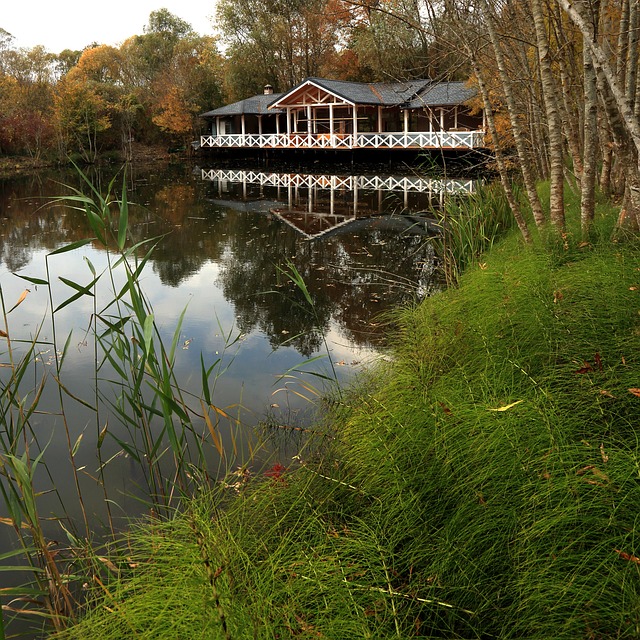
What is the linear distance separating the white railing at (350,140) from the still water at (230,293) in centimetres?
528

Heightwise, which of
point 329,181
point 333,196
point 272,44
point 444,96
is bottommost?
point 333,196

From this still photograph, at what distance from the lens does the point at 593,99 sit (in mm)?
4406

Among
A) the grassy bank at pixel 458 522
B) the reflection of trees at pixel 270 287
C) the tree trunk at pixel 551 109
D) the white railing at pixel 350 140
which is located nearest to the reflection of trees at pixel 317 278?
the reflection of trees at pixel 270 287

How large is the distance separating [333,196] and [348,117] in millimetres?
13148

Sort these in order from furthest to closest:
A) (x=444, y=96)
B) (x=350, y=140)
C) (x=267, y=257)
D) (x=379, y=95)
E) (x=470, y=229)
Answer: (x=379, y=95) → (x=350, y=140) → (x=444, y=96) → (x=267, y=257) → (x=470, y=229)

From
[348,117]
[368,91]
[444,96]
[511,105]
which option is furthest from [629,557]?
[348,117]

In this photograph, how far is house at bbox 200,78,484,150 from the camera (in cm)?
2422

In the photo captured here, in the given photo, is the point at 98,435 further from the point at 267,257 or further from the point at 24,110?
the point at 24,110

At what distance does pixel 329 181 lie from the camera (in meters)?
19.9

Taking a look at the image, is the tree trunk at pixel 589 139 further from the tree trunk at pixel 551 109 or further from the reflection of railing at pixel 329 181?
the reflection of railing at pixel 329 181

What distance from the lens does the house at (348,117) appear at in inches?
953

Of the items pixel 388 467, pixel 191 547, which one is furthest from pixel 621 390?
pixel 191 547

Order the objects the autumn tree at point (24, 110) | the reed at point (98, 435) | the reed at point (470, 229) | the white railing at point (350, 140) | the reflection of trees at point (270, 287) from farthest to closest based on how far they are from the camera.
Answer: the autumn tree at point (24, 110) → the white railing at point (350, 140) → the reflection of trees at point (270, 287) → the reed at point (470, 229) → the reed at point (98, 435)

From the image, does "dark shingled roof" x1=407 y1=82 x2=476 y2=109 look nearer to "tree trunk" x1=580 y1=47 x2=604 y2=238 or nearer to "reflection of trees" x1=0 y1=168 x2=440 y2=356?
"reflection of trees" x1=0 y1=168 x2=440 y2=356
